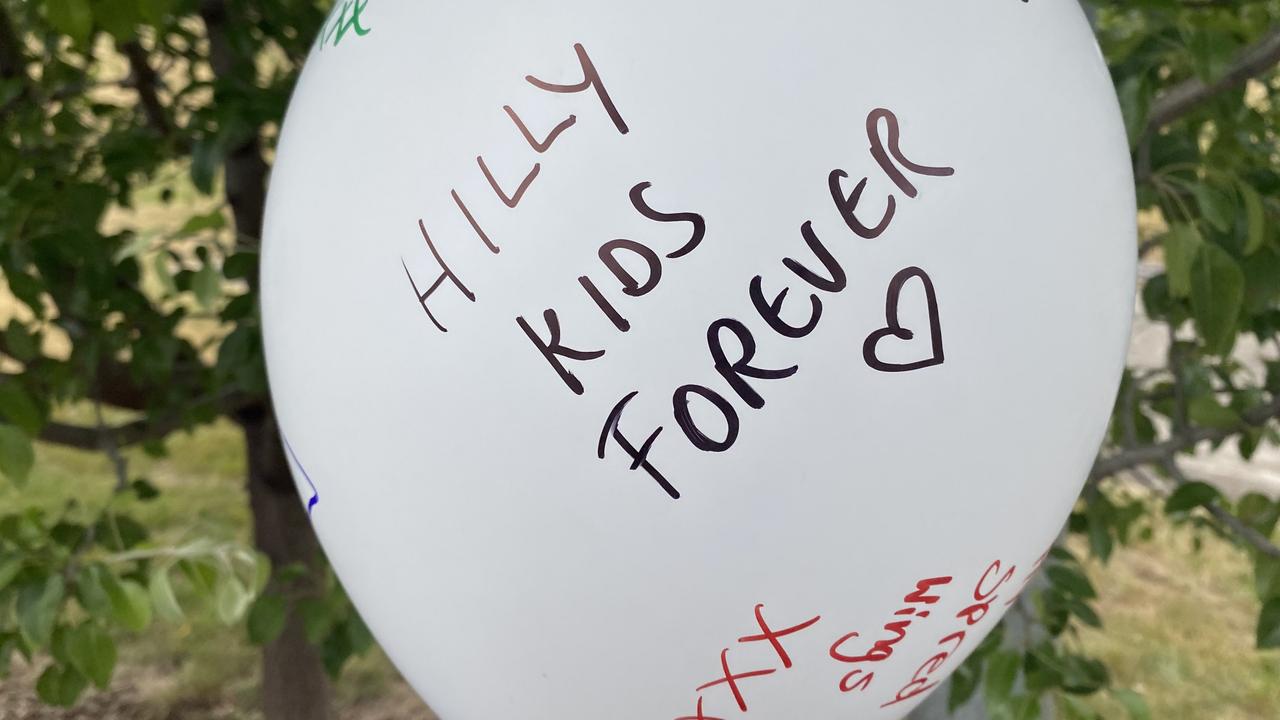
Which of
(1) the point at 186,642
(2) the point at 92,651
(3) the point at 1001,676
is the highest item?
(3) the point at 1001,676

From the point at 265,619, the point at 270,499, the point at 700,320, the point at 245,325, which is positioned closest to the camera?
the point at 700,320

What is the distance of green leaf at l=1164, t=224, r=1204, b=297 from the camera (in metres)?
0.72

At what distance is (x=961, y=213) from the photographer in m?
0.47

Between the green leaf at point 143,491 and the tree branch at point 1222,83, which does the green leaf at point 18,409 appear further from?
the tree branch at point 1222,83

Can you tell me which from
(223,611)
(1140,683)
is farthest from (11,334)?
(1140,683)

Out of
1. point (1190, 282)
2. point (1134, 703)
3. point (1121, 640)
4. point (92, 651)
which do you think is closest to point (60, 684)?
point (92, 651)

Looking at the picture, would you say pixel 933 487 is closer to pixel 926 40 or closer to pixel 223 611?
pixel 926 40

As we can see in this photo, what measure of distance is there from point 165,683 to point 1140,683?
234cm

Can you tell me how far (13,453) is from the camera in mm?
708

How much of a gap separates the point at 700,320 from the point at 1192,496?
671 millimetres

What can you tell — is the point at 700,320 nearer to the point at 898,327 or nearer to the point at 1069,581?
the point at 898,327

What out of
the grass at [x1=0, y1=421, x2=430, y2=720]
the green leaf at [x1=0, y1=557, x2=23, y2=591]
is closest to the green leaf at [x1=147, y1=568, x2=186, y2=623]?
the green leaf at [x1=0, y1=557, x2=23, y2=591]

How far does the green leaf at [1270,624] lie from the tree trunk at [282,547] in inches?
38.9

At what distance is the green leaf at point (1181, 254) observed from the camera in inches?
28.4
